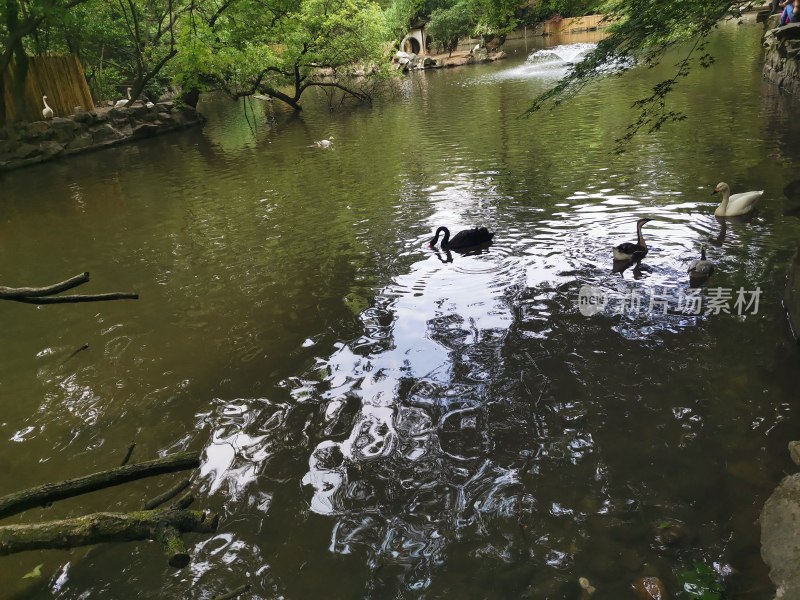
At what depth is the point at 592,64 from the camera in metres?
5.99

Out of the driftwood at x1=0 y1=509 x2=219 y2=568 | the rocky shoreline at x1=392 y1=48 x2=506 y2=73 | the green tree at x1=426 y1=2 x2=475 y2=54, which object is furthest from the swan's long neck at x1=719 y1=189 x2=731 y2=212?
the green tree at x1=426 y1=2 x2=475 y2=54

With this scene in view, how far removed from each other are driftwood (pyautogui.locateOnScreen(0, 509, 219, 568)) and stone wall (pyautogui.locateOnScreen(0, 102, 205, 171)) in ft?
64.0

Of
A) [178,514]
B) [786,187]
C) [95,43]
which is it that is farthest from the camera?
[95,43]

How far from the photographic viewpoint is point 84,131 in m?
20.4

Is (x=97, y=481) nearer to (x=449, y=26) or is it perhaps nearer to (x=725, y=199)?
(x=725, y=199)

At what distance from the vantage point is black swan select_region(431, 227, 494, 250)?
724 cm

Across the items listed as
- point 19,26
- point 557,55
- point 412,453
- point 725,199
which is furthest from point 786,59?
point 19,26

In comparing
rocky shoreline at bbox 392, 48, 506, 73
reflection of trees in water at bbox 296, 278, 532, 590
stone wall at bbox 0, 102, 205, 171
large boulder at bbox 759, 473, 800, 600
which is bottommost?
reflection of trees in water at bbox 296, 278, 532, 590

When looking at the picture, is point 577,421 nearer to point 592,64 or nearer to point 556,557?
point 556,557

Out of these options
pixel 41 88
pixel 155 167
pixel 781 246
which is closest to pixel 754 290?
pixel 781 246

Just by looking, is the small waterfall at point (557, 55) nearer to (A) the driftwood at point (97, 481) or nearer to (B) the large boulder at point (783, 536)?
(B) the large boulder at point (783, 536)

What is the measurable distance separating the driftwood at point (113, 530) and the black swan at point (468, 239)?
561 cm

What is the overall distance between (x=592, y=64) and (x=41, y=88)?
69.8ft

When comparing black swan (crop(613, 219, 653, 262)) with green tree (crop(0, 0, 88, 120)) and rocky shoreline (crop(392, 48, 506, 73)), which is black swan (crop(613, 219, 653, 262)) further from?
rocky shoreline (crop(392, 48, 506, 73))
